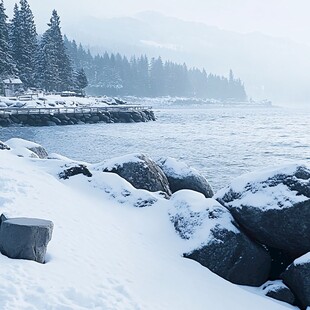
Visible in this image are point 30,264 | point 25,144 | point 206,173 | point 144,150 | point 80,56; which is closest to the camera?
point 30,264

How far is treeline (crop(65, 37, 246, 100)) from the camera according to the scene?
130625mm

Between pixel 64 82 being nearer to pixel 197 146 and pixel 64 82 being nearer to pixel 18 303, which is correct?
pixel 197 146

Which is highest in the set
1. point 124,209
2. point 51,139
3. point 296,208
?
point 296,208

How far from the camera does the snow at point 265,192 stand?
7.78 metres

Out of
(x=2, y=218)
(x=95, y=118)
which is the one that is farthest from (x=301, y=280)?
(x=95, y=118)

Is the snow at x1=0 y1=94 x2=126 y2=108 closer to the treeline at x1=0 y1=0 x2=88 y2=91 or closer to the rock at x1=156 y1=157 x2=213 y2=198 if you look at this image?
the treeline at x1=0 y1=0 x2=88 y2=91

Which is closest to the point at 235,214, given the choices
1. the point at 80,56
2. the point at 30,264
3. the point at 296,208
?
the point at 296,208

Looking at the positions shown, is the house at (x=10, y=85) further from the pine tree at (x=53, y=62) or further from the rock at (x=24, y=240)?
the rock at (x=24, y=240)

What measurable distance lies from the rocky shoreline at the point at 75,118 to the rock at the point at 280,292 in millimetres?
38641

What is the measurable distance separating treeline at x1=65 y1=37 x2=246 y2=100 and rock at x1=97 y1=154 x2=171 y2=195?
358ft

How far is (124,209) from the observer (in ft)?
32.1

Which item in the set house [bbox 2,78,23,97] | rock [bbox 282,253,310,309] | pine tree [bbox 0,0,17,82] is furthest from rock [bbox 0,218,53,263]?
house [bbox 2,78,23,97]

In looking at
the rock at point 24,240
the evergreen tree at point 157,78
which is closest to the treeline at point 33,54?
the rock at point 24,240

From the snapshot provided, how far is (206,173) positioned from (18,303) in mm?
14413
